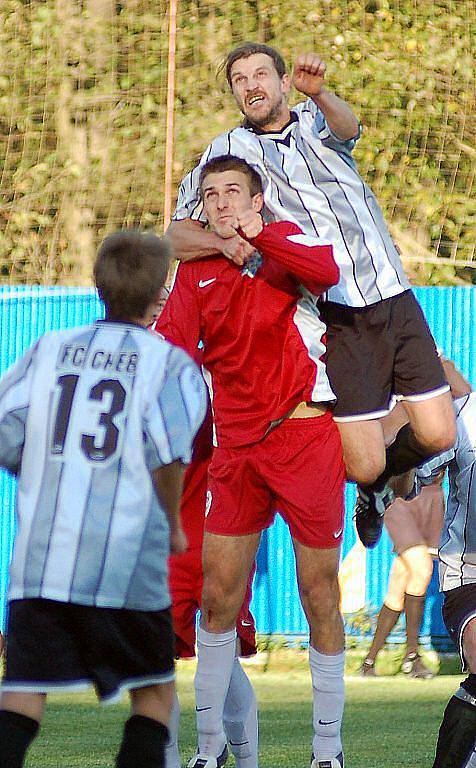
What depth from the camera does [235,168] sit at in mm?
5043

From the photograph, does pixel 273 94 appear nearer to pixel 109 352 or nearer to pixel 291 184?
pixel 291 184

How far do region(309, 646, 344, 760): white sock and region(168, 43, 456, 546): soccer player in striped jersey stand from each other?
28.4 inches

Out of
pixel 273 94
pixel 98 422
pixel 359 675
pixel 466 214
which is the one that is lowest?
pixel 359 675

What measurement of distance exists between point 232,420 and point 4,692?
1669 mm

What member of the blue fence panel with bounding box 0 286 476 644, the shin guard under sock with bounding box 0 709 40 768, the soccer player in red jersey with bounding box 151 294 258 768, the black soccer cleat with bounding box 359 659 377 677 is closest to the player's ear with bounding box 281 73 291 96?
the soccer player in red jersey with bounding box 151 294 258 768

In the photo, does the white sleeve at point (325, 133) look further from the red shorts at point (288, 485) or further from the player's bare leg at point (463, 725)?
the player's bare leg at point (463, 725)

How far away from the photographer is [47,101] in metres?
10.6

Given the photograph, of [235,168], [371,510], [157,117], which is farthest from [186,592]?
[157,117]

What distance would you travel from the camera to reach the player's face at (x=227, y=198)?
5016 millimetres

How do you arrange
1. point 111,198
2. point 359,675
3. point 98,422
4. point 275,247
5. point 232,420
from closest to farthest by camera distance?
1. point 98,422
2. point 275,247
3. point 232,420
4. point 359,675
5. point 111,198

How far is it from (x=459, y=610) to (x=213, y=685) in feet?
3.10

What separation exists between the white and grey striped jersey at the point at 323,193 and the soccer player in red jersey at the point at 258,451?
166mm

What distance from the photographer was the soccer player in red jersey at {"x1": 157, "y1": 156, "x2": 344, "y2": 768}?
508 centimetres

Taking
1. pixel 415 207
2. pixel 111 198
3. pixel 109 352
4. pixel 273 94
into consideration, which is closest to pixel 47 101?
pixel 111 198
